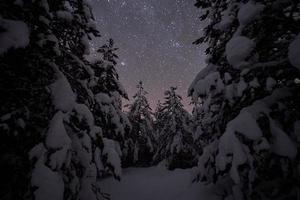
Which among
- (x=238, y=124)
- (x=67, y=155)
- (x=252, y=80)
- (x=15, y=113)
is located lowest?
(x=67, y=155)

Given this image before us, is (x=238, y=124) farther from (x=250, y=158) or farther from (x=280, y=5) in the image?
(x=280, y=5)

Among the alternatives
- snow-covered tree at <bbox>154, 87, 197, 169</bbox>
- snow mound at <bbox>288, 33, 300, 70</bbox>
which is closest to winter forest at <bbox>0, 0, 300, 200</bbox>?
snow mound at <bbox>288, 33, 300, 70</bbox>

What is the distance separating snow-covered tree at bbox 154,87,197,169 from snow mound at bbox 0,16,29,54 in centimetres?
1855

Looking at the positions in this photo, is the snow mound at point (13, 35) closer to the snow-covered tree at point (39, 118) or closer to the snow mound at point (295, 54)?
the snow-covered tree at point (39, 118)

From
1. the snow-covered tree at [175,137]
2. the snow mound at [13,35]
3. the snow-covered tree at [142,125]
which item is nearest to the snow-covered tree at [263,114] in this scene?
the snow mound at [13,35]

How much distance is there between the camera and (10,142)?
400 cm

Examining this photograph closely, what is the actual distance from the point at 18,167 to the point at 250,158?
366 cm

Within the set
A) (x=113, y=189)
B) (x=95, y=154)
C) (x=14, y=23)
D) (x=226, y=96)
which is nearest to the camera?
(x=14, y=23)

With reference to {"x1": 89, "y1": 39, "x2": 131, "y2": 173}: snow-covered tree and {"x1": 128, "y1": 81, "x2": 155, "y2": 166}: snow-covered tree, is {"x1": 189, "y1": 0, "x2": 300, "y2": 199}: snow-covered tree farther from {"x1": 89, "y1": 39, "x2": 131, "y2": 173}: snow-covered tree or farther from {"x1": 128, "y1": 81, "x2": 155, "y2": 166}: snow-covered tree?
{"x1": 128, "y1": 81, "x2": 155, "y2": 166}: snow-covered tree

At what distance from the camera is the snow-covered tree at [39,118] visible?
139 inches

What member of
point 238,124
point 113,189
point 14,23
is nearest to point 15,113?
point 14,23

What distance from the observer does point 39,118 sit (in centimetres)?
436

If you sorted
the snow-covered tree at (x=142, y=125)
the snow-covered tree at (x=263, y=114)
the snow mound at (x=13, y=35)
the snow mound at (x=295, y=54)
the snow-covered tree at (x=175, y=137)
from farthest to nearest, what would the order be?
the snow-covered tree at (x=142, y=125), the snow-covered tree at (x=175, y=137), the snow-covered tree at (x=263, y=114), the snow mound at (x=13, y=35), the snow mound at (x=295, y=54)

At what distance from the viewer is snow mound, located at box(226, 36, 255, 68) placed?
137 inches
